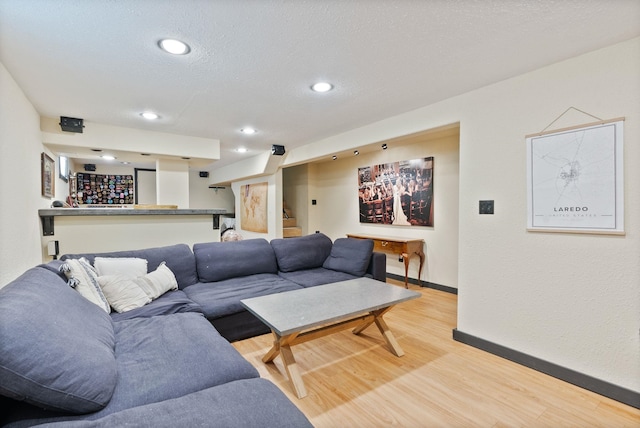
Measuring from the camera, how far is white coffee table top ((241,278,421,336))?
1.78 metres

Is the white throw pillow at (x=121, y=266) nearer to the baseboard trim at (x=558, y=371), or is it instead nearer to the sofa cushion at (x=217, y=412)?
the sofa cushion at (x=217, y=412)

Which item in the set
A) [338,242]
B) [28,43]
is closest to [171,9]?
[28,43]

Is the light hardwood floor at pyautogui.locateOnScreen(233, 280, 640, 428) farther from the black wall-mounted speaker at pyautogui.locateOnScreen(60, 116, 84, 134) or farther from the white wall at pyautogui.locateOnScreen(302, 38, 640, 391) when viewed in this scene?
the black wall-mounted speaker at pyautogui.locateOnScreen(60, 116, 84, 134)

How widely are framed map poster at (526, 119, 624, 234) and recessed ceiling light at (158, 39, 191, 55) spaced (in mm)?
2448

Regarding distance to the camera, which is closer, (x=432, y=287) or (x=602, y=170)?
(x=602, y=170)

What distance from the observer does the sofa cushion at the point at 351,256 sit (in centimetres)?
338

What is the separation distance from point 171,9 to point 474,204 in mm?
2503

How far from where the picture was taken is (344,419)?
5.30ft

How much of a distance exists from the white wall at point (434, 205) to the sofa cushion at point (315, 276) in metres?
1.52

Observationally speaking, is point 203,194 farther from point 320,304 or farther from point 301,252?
point 320,304

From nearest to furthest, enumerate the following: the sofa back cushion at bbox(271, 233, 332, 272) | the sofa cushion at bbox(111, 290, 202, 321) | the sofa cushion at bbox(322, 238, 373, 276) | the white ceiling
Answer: the white ceiling
the sofa cushion at bbox(111, 290, 202, 321)
the sofa cushion at bbox(322, 238, 373, 276)
the sofa back cushion at bbox(271, 233, 332, 272)

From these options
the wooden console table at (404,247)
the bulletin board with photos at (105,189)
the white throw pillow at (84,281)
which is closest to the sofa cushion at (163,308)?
the white throw pillow at (84,281)

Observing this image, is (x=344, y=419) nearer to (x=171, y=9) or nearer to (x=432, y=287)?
(x=171, y=9)

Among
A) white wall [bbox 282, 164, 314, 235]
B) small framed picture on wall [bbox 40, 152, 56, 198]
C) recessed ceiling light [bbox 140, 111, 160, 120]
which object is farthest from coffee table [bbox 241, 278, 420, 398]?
white wall [bbox 282, 164, 314, 235]
